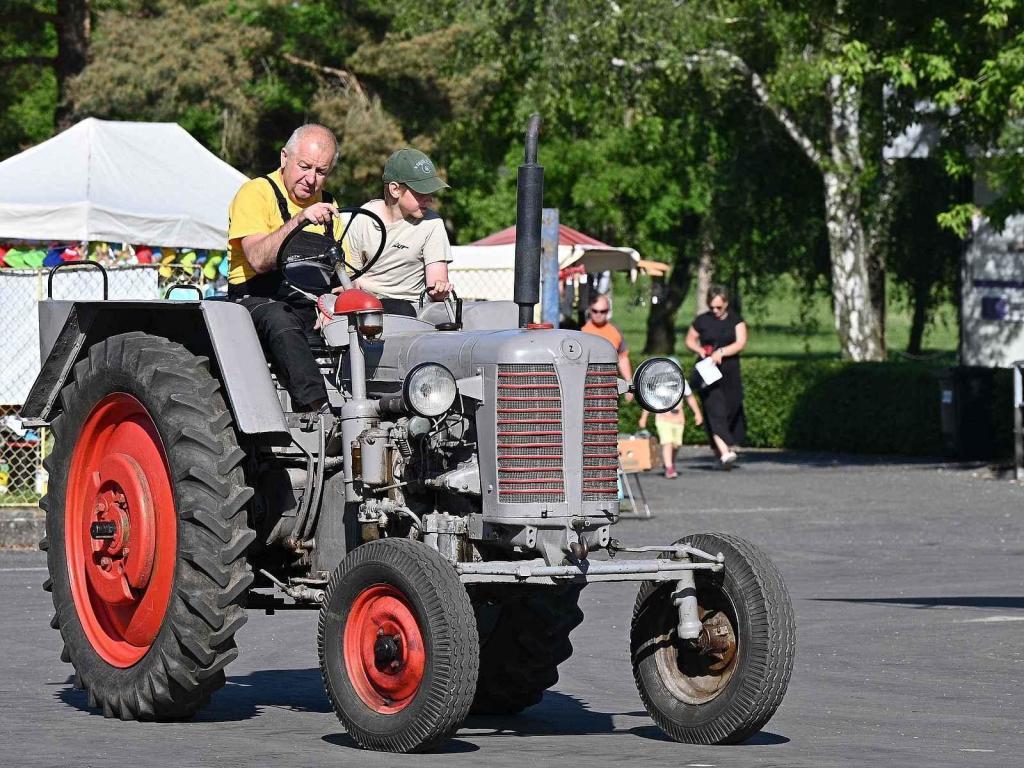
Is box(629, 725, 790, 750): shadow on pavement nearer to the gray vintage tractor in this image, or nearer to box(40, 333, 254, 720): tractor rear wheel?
the gray vintage tractor

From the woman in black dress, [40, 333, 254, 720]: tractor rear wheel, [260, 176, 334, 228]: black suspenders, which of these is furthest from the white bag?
[260, 176, 334, 228]: black suspenders

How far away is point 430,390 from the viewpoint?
7.74 m

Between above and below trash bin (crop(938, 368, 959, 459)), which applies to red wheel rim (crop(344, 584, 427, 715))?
below

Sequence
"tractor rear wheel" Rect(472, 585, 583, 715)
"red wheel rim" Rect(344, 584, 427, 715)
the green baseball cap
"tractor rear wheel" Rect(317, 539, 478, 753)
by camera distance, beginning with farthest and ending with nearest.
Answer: "tractor rear wheel" Rect(472, 585, 583, 715), the green baseball cap, "red wheel rim" Rect(344, 584, 427, 715), "tractor rear wheel" Rect(317, 539, 478, 753)

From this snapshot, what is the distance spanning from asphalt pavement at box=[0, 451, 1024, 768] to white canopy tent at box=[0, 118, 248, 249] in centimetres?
503

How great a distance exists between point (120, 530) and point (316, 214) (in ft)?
→ 5.08

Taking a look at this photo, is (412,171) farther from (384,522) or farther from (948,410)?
(948,410)

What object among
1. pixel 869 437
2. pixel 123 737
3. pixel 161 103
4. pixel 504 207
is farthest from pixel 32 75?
pixel 123 737

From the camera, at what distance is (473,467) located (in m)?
7.93

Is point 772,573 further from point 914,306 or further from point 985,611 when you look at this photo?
point 914,306

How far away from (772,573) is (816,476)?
17.4 meters

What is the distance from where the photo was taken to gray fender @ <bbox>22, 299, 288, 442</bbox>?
833cm

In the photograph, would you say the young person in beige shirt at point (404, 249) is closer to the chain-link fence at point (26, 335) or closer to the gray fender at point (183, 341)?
the gray fender at point (183, 341)

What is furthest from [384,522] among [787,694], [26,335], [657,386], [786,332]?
[786,332]
